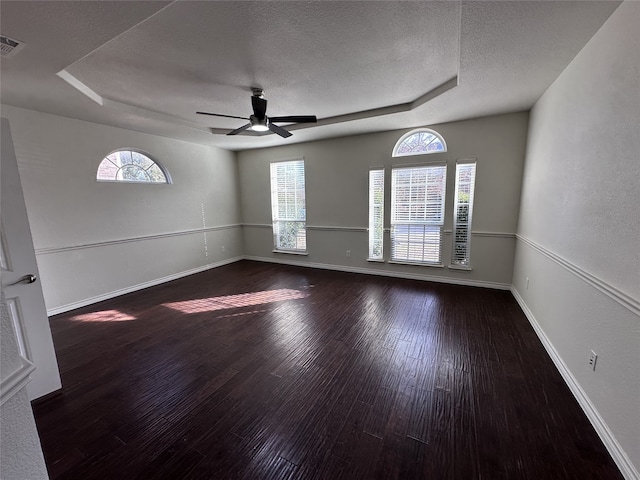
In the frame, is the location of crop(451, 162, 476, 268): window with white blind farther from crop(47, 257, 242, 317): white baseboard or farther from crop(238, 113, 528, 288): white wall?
crop(47, 257, 242, 317): white baseboard

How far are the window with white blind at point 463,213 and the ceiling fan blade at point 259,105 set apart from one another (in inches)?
118

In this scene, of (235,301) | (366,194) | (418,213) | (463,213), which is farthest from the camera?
(366,194)

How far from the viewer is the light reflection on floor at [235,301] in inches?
141

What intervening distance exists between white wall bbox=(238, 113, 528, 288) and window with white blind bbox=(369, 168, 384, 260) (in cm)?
11

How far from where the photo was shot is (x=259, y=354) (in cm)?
248

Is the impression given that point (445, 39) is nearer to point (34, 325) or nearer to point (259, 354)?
point (259, 354)

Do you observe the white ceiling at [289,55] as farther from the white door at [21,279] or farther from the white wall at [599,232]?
the white door at [21,279]

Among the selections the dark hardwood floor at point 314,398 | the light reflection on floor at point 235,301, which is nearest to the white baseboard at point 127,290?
the dark hardwood floor at point 314,398

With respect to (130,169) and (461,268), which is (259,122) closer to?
(130,169)

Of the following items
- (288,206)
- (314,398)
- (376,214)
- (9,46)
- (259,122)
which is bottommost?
(314,398)

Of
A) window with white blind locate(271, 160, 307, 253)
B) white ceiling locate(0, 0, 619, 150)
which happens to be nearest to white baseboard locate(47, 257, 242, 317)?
window with white blind locate(271, 160, 307, 253)

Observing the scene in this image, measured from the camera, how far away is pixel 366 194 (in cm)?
480

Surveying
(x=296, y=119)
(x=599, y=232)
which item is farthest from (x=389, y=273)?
(x=599, y=232)

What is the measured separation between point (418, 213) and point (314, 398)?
11.2 ft
